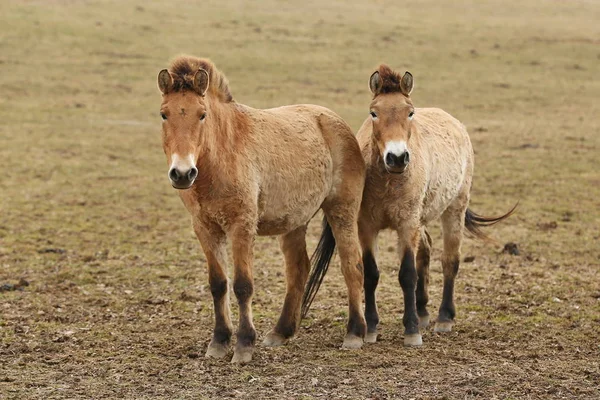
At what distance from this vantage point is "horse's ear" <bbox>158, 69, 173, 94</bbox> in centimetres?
656

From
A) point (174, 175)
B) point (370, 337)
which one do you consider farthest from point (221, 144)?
point (370, 337)

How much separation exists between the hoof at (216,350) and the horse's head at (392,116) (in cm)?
199

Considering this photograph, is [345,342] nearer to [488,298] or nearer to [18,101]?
[488,298]

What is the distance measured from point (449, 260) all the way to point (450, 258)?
0.02 m

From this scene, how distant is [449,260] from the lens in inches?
348

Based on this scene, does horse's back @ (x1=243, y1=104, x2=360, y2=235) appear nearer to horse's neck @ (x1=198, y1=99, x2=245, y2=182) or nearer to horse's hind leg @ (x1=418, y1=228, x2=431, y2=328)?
horse's neck @ (x1=198, y1=99, x2=245, y2=182)

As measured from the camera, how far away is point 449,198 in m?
8.59

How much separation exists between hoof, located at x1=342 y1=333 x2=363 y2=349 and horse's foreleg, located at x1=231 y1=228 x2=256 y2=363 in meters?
0.92

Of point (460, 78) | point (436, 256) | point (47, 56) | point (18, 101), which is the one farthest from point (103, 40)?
point (436, 256)

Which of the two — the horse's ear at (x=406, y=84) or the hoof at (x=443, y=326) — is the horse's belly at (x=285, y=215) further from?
the hoof at (x=443, y=326)

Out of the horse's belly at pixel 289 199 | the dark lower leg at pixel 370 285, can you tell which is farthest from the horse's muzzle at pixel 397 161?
the dark lower leg at pixel 370 285

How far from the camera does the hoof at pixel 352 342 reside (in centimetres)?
752

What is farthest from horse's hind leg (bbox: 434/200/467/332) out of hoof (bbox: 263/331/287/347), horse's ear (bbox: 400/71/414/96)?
horse's ear (bbox: 400/71/414/96)

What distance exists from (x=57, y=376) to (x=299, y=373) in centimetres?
182
